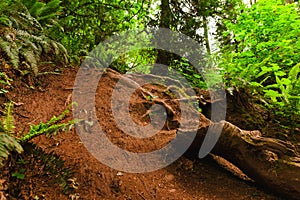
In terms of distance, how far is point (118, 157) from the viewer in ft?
9.50

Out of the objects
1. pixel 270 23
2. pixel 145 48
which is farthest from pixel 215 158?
pixel 145 48

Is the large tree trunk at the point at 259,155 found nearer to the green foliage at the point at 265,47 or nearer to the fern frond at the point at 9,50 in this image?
the green foliage at the point at 265,47

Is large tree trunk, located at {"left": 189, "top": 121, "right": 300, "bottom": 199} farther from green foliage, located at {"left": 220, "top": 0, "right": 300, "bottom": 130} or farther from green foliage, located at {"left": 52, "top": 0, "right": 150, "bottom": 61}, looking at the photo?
green foliage, located at {"left": 52, "top": 0, "right": 150, "bottom": 61}

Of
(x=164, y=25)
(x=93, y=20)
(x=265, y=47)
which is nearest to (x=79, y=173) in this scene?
(x=265, y=47)

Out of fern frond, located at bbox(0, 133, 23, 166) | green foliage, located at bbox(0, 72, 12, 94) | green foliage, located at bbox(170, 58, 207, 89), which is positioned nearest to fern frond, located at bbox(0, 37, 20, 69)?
green foliage, located at bbox(0, 72, 12, 94)

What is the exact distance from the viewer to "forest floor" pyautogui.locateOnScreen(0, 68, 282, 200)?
1.84 metres

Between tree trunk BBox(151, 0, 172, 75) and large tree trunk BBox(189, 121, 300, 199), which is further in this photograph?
tree trunk BBox(151, 0, 172, 75)

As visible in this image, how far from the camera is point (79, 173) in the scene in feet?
7.71

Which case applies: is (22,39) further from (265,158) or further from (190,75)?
(190,75)

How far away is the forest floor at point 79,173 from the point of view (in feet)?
6.05

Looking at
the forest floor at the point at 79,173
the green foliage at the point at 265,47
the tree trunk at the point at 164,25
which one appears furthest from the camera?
the tree trunk at the point at 164,25

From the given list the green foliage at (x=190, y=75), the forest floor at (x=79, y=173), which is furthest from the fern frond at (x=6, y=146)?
the green foliage at (x=190, y=75)

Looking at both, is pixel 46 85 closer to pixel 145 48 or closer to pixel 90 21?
pixel 90 21

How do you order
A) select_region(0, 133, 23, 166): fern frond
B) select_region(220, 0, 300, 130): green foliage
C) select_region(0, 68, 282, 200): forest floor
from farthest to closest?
select_region(220, 0, 300, 130): green foliage < select_region(0, 68, 282, 200): forest floor < select_region(0, 133, 23, 166): fern frond
